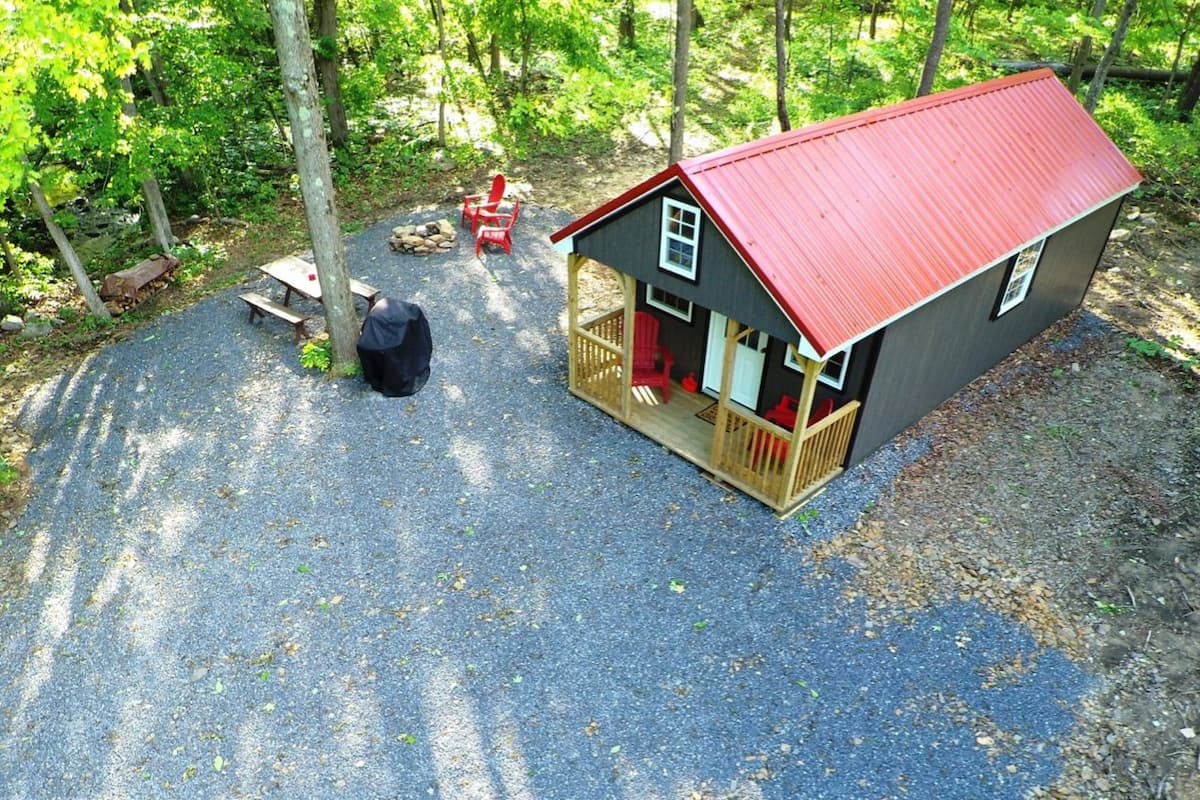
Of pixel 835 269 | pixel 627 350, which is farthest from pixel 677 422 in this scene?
pixel 835 269

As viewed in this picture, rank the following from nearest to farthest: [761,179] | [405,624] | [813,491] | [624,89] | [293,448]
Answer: [405,624] → [761,179] → [813,491] → [293,448] → [624,89]

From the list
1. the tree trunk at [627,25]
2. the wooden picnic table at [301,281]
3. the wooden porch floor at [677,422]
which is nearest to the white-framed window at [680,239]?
the wooden porch floor at [677,422]

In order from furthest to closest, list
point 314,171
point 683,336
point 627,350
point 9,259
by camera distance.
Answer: point 9,259 < point 683,336 < point 627,350 < point 314,171

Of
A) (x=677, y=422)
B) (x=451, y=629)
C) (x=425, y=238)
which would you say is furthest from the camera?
(x=425, y=238)

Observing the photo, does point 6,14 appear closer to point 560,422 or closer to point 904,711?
point 560,422

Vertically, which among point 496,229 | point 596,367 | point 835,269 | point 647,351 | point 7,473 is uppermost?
point 835,269

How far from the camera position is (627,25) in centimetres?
2517

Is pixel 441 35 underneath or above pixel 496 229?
above

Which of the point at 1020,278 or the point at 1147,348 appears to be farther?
the point at 1147,348

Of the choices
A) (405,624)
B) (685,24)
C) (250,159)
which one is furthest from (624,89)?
(405,624)

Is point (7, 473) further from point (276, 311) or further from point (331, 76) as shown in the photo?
point (331, 76)

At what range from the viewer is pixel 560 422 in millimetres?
10195

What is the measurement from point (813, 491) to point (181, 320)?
1063 centimetres

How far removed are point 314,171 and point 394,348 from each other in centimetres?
248
